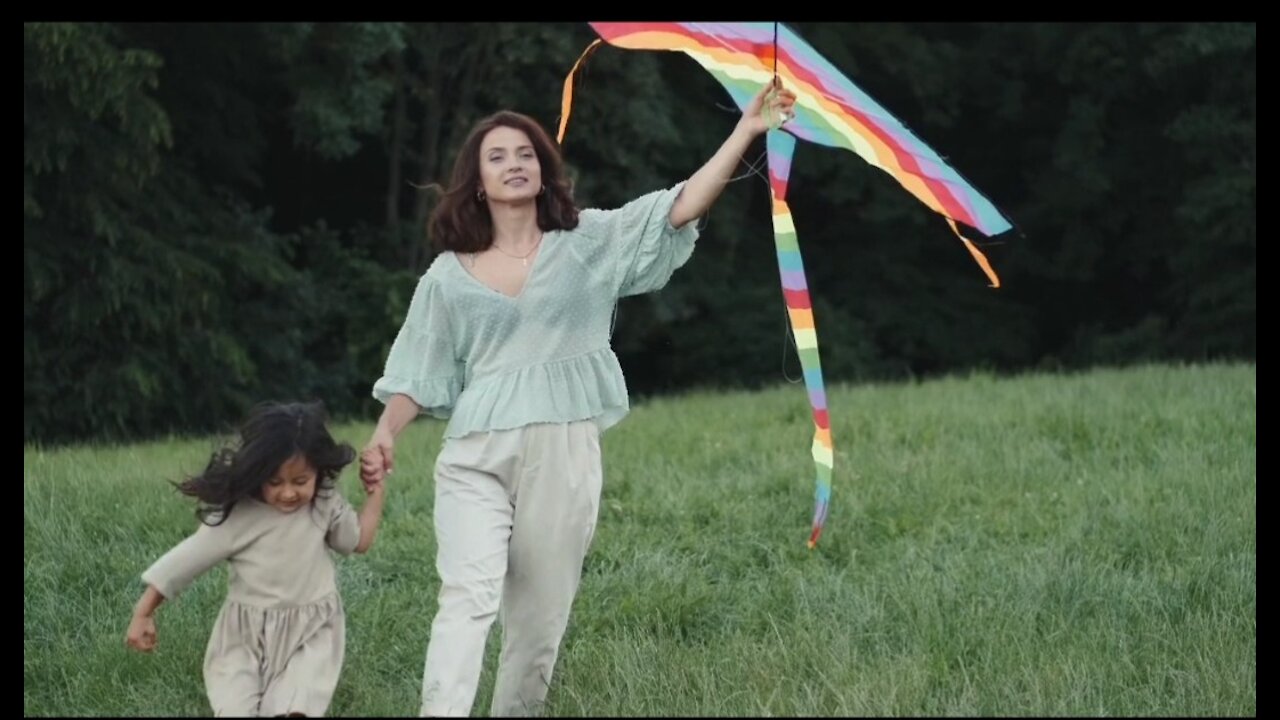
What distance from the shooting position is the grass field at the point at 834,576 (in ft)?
16.3

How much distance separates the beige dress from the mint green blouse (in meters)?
0.55

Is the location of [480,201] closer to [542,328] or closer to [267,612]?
[542,328]

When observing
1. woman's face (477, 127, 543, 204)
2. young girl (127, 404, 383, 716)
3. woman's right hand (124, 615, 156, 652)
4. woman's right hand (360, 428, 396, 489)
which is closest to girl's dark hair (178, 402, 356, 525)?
young girl (127, 404, 383, 716)

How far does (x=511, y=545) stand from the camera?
14.8ft

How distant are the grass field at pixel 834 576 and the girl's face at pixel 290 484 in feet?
2.75

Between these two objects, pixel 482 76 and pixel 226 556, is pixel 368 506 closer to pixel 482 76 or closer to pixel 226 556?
pixel 226 556

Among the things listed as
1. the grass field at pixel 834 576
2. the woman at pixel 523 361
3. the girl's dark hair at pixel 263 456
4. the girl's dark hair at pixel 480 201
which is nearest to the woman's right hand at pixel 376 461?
the woman at pixel 523 361

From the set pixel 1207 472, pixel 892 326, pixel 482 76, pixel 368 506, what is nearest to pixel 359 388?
pixel 482 76

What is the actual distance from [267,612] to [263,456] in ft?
1.51

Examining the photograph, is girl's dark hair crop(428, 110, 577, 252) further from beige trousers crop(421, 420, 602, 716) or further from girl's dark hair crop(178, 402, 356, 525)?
girl's dark hair crop(178, 402, 356, 525)

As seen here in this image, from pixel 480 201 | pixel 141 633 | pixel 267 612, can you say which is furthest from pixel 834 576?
pixel 141 633

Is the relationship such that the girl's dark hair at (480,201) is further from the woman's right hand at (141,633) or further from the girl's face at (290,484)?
the woman's right hand at (141,633)

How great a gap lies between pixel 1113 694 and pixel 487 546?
2084mm

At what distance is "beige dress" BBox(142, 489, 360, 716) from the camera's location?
4.24 meters
